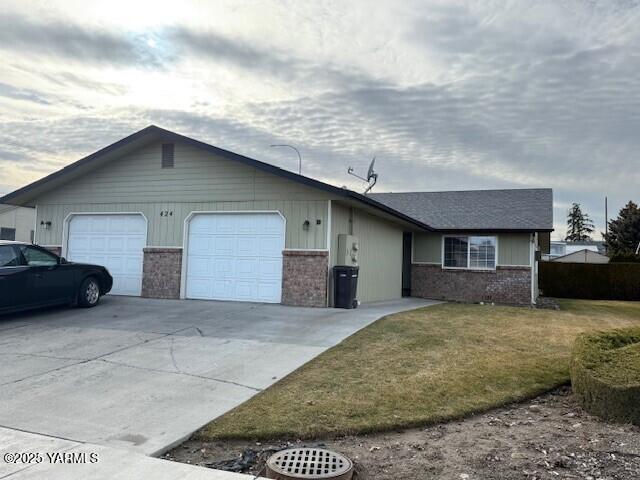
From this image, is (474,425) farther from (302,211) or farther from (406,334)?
(302,211)

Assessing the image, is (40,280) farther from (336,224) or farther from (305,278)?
(336,224)

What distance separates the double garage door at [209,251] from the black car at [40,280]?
248 cm

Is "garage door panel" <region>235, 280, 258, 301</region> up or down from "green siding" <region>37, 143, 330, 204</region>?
down

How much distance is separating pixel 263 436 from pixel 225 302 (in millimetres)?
8442

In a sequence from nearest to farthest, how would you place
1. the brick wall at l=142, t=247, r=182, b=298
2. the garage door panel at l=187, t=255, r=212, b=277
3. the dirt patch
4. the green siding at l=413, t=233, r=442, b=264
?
the dirt patch
the garage door panel at l=187, t=255, r=212, b=277
the brick wall at l=142, t=247, r=182, b=298
the green siding at l=413, t=233, r=442, b=264

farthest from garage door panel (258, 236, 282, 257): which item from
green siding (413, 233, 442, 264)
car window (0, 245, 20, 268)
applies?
green siding (413, 233, 442, 264)

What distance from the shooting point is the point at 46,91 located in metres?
12.8

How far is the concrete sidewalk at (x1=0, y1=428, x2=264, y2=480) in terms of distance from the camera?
12.2 feet

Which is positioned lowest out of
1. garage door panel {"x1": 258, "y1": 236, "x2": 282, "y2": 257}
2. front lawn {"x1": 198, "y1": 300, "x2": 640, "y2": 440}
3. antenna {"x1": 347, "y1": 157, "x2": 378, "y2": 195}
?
front lawn {"x1": 198, "y1": 300, "x2": 640, "y2": 440}

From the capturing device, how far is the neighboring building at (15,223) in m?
32.9

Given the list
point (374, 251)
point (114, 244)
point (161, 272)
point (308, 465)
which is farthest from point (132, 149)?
point (308, 465)

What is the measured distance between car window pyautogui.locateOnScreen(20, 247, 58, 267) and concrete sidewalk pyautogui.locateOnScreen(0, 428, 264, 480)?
21.9ft

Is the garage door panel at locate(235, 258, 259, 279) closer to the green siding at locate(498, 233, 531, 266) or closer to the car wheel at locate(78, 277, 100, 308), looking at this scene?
the car wheel at locate(78, 277, 100, 308)

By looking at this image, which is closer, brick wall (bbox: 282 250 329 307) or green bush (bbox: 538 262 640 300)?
brick wall (bbox: 282 250 329 307)
